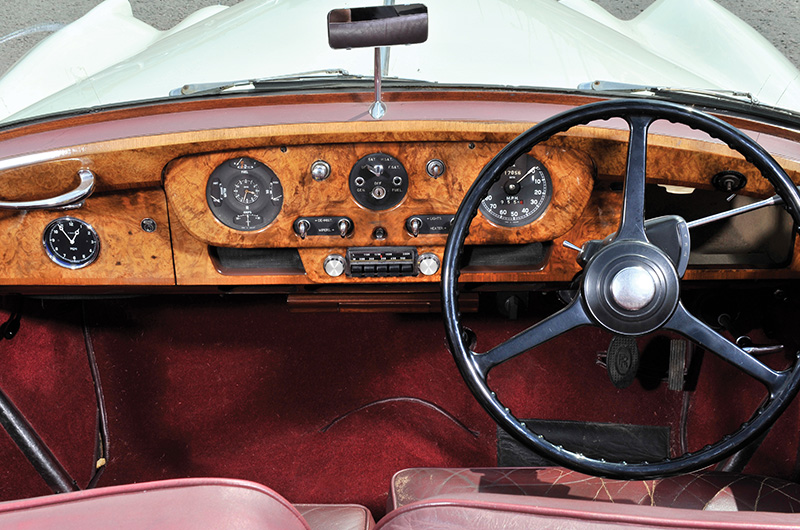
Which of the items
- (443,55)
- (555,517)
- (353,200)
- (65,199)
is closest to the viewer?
(555,517)

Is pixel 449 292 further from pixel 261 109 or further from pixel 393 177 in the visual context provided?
pixel 261 109

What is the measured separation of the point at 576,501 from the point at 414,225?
854 millimetres

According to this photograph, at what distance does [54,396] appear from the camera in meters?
2.09

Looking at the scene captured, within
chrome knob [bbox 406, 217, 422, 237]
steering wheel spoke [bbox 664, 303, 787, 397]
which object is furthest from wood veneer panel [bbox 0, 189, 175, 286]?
steering wheel spoke [bbox 664, 303, 787, 397]

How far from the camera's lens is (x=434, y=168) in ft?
5.03

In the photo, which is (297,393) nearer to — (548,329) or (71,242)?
(71,242)

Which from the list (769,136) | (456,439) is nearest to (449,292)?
(769,136)

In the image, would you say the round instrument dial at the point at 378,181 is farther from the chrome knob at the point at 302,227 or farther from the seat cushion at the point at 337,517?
the seat cushion at the point at 337,517

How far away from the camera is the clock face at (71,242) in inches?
64.1

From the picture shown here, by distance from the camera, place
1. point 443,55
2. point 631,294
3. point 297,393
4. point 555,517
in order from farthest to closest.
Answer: point 297,393
point 443,55
point 631,294
point 555,517

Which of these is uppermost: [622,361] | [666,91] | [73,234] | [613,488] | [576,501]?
[666,91]

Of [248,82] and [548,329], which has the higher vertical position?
[248,82]

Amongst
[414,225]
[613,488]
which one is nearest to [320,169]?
[414,225]

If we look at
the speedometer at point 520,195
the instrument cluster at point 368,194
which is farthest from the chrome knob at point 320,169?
the speedometer at point 520,195
